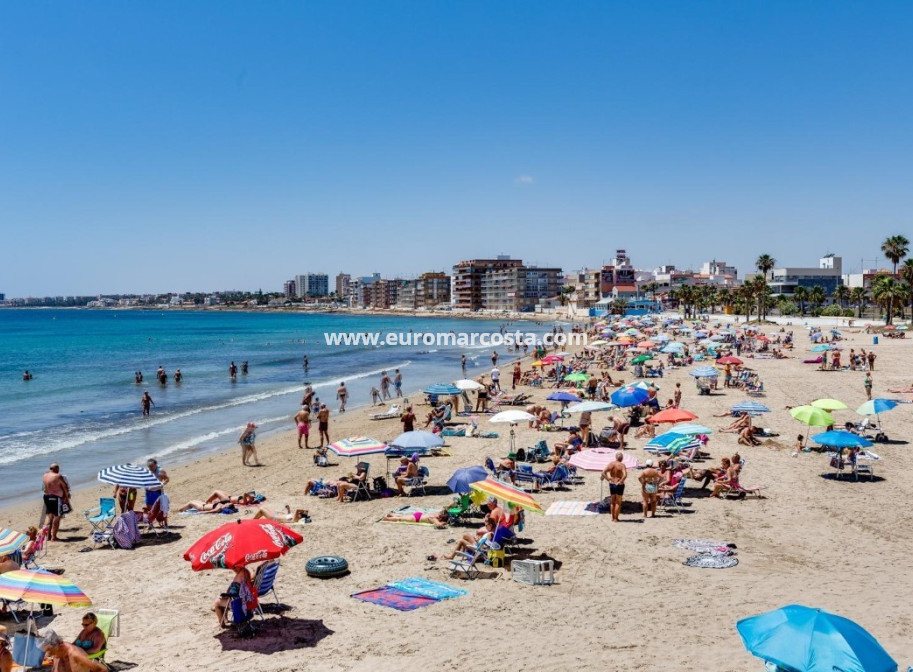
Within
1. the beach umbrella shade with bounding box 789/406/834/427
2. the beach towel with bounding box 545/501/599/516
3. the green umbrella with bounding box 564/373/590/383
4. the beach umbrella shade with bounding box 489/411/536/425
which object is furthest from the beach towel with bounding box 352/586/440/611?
the green umbrella with bounding box 564/373/590/383

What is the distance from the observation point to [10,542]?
9.22m

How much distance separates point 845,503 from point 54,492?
1325cm

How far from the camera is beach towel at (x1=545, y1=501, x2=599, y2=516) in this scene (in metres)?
12.2

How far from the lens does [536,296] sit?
163 m

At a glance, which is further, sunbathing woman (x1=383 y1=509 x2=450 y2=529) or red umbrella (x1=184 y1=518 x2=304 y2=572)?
sunbathing woman (x1=383 y1=509 x2=450 y2=529)

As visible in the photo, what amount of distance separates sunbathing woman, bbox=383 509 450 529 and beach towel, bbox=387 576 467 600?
95.5 inches

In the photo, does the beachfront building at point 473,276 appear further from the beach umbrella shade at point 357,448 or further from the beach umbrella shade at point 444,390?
the beach umbrella shade at point 357,448

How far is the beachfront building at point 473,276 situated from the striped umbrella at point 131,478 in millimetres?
158351

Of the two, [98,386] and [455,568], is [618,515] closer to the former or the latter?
[455,568]

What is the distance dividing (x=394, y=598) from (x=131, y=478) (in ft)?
17.9

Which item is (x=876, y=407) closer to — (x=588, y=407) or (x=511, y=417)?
(x=588, y=407)

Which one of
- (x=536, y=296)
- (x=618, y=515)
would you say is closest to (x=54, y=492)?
(x=618, y=515)

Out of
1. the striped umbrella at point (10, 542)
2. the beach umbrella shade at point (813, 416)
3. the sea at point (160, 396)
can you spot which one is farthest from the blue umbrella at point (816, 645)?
the sea at point (160, 396)

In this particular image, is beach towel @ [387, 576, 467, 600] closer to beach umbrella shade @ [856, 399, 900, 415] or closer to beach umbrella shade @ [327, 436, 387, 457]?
beach umbrella shade @ [327, 436, 387, 457]
